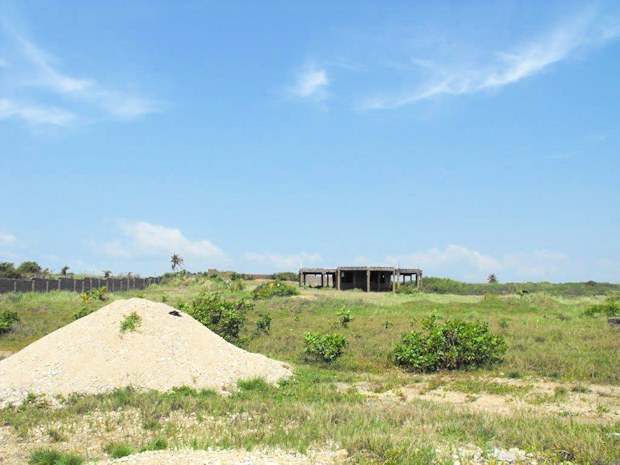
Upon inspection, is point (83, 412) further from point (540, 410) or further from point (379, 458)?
point (540, 410)

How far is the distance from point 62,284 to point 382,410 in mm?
34930

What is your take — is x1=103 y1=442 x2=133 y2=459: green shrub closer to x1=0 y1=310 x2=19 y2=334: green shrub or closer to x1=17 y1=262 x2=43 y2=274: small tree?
x1=0 y1=310 x2=19 y2=334: green shrub

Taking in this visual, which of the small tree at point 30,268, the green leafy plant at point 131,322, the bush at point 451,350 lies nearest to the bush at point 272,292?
the bush at point 451,350

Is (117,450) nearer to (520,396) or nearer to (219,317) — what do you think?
(520,396)

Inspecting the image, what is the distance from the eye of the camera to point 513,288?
5859 cm

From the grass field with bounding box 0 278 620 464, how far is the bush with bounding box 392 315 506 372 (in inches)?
19.3

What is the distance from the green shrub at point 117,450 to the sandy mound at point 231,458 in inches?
23.0

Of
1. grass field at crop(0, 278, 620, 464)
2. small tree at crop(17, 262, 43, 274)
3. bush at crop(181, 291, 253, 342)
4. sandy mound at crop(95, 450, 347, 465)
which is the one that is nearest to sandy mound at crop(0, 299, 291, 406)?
grass field at crop(0, 278, 620, 464)

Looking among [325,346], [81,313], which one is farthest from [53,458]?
[81,313]

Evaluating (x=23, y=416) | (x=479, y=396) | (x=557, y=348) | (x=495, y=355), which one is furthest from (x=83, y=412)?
(x=557, y=348)

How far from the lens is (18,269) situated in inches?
2178

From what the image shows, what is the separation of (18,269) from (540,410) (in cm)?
5757

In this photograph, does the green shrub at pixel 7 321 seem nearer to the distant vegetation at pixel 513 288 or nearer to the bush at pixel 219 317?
the bush at pixel 219 317

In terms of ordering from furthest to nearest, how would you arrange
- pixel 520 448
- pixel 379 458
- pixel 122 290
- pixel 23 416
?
pixel 122 290, pixel 23 416, pixel 520 448, pixel 379 458
